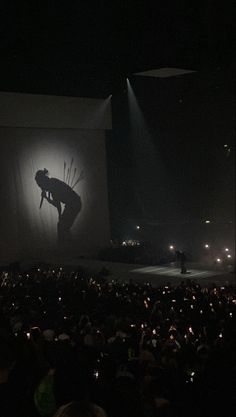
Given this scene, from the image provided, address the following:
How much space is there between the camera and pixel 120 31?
8.78 m

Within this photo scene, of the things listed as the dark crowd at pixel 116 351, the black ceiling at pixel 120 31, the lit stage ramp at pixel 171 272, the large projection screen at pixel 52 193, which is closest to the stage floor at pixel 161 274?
the lit stage ramp at pixel 171 272

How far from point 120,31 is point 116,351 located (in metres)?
4.75

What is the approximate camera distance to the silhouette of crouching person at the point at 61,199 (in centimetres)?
2130

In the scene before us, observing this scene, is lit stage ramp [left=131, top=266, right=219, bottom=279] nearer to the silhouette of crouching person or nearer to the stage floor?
the stage floor

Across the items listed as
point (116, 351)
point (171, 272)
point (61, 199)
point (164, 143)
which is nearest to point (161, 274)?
point (171, 272)

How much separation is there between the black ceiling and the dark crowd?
3852 millimetres

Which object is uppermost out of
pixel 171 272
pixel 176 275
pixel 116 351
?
pixel 171 272

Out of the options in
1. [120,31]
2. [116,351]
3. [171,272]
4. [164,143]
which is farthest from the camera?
[164,143]

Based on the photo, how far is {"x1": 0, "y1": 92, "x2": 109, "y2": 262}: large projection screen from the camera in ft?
67.1

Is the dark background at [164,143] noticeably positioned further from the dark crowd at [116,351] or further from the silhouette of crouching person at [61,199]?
the dark crowd at [116,351]

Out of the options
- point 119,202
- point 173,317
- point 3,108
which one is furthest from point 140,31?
point 119,202

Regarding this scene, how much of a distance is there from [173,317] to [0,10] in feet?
14.8

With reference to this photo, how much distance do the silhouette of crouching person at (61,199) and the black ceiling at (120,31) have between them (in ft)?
33.7

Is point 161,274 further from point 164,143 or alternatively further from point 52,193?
point 164,143
